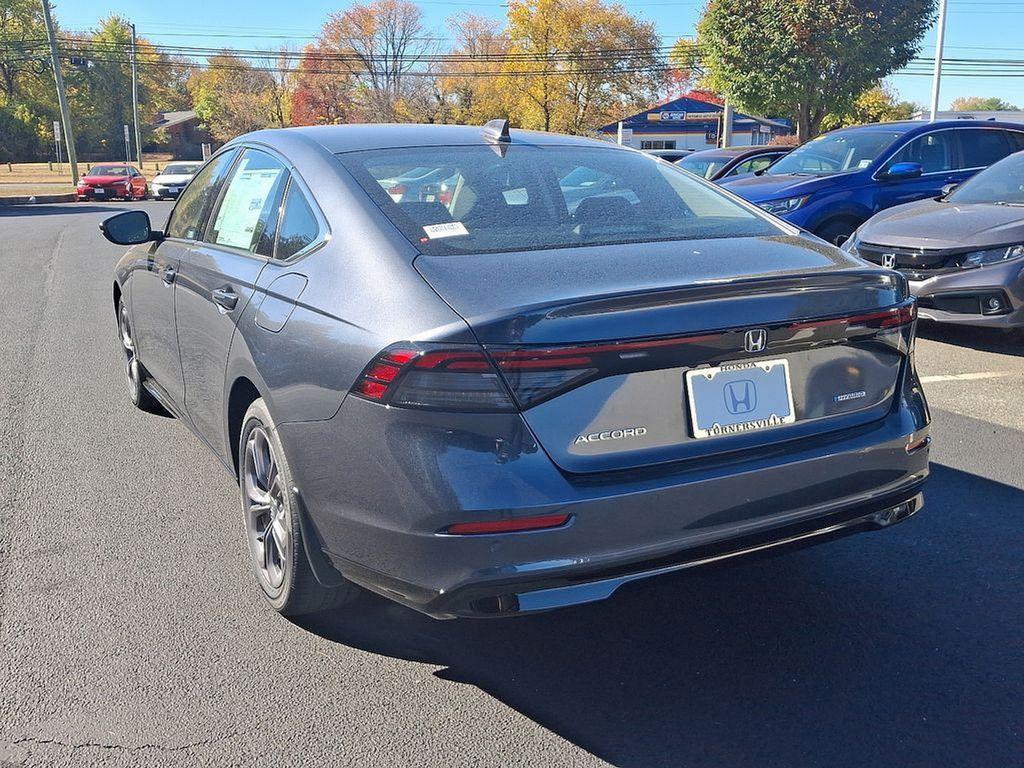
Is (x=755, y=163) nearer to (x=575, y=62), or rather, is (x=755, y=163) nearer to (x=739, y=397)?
(x=739, y=397)

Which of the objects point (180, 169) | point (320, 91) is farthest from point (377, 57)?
point (180, 169)

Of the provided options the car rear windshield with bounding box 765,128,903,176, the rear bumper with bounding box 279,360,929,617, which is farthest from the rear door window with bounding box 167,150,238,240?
the car rear windshield with bounding box 765,128,903,176

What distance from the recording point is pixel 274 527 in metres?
3.18

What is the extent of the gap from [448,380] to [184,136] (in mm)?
98287

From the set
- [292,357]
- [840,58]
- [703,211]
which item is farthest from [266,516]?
[840,58]

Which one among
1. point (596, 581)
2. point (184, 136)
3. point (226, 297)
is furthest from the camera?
point (184, 136)

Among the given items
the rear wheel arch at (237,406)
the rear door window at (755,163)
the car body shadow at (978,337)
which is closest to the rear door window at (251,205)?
the rear wheel arch at (237,406)

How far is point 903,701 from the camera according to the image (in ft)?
8.89

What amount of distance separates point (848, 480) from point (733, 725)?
0.77 metres

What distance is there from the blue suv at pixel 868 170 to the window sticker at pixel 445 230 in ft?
23.8

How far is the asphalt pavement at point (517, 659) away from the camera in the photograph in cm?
254

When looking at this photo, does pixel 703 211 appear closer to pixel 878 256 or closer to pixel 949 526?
pixel 949 526

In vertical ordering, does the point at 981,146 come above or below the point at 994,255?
above

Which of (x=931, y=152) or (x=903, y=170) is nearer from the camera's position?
(x=903, y=170)
